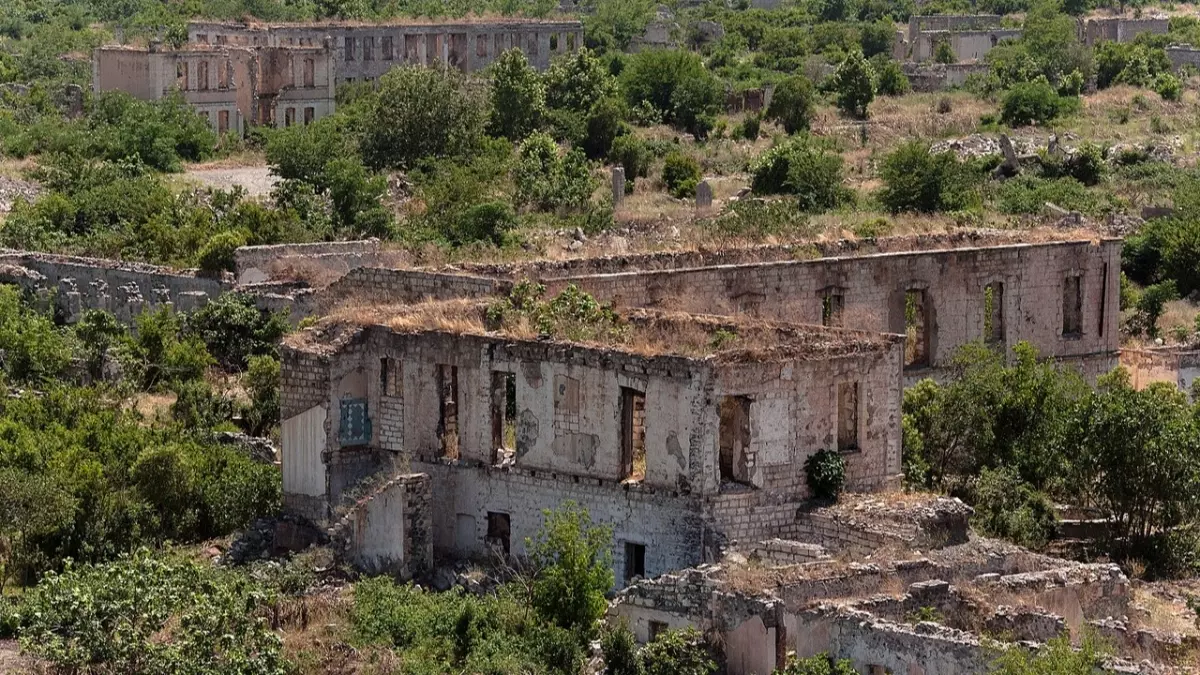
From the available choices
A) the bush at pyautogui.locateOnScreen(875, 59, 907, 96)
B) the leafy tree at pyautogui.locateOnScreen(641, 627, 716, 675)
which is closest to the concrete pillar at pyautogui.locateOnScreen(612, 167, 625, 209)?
the bush at pyautogui.locateOnScreen(875, 59, 907, 96)

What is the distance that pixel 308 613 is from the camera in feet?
92.9

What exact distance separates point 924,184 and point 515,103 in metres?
14.1

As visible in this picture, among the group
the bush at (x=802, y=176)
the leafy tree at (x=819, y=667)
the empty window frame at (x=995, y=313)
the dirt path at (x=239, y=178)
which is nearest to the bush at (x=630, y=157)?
the bush at (x=802, y=176)

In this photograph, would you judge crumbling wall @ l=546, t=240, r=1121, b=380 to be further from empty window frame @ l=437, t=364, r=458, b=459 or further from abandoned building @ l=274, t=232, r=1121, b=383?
empty window frame @ l=437, t=364, r=458, b=459

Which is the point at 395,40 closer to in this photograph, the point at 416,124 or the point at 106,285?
the point at 416,124

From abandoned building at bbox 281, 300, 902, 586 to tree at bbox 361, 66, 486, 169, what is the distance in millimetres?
28576

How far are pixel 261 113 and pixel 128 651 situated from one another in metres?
46.8

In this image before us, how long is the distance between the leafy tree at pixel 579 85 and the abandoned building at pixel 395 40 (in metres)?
6.46

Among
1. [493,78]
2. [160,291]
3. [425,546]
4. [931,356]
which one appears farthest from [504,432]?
[493,78]

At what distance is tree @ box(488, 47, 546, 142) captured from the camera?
64.4 meters

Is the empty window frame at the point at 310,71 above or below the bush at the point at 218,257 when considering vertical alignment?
above

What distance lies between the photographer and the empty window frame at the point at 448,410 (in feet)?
100

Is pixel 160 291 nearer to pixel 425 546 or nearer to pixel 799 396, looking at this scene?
pixel 425 546

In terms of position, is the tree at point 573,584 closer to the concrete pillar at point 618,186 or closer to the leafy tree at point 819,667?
the leafy tree at point 819,667
